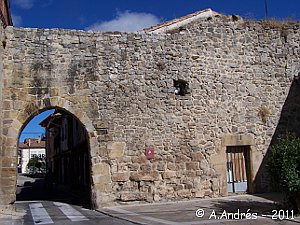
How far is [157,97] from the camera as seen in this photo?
11.1 metres

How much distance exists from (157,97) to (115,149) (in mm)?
2004

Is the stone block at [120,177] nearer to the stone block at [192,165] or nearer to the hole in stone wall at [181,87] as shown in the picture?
the stone block at [192,165]

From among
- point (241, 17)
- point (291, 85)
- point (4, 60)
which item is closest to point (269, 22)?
point (241, 17)

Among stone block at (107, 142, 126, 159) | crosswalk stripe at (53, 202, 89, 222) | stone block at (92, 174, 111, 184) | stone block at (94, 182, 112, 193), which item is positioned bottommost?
crosswalk stripe at (53, 202, 89, 222)

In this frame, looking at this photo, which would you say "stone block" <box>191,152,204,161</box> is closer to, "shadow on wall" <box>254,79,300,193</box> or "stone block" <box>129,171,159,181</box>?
"stone block" <box>129,171,159,181</box>

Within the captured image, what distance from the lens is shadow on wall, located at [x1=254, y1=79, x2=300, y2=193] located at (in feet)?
39.2

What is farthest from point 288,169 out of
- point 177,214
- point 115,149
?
point 115,149

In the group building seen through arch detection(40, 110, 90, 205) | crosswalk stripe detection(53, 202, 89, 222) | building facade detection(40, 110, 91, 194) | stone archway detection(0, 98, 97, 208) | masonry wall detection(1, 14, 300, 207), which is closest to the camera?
crosswalk stripe detection(53, 202, 89, 222)

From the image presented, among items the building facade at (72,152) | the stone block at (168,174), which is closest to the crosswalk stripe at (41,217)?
the stone block at (168,174)

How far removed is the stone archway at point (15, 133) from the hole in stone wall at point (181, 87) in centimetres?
290

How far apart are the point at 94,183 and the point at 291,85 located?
24.1 feet

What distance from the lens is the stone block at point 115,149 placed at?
10.5 m

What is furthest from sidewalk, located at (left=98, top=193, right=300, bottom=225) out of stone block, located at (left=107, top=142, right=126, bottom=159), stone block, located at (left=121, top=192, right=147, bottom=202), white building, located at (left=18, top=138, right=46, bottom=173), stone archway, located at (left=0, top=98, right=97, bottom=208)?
white building, located at (left=18, top=138, right=46, bottom=173)

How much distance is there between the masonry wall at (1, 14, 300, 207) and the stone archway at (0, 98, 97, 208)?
27 mm
